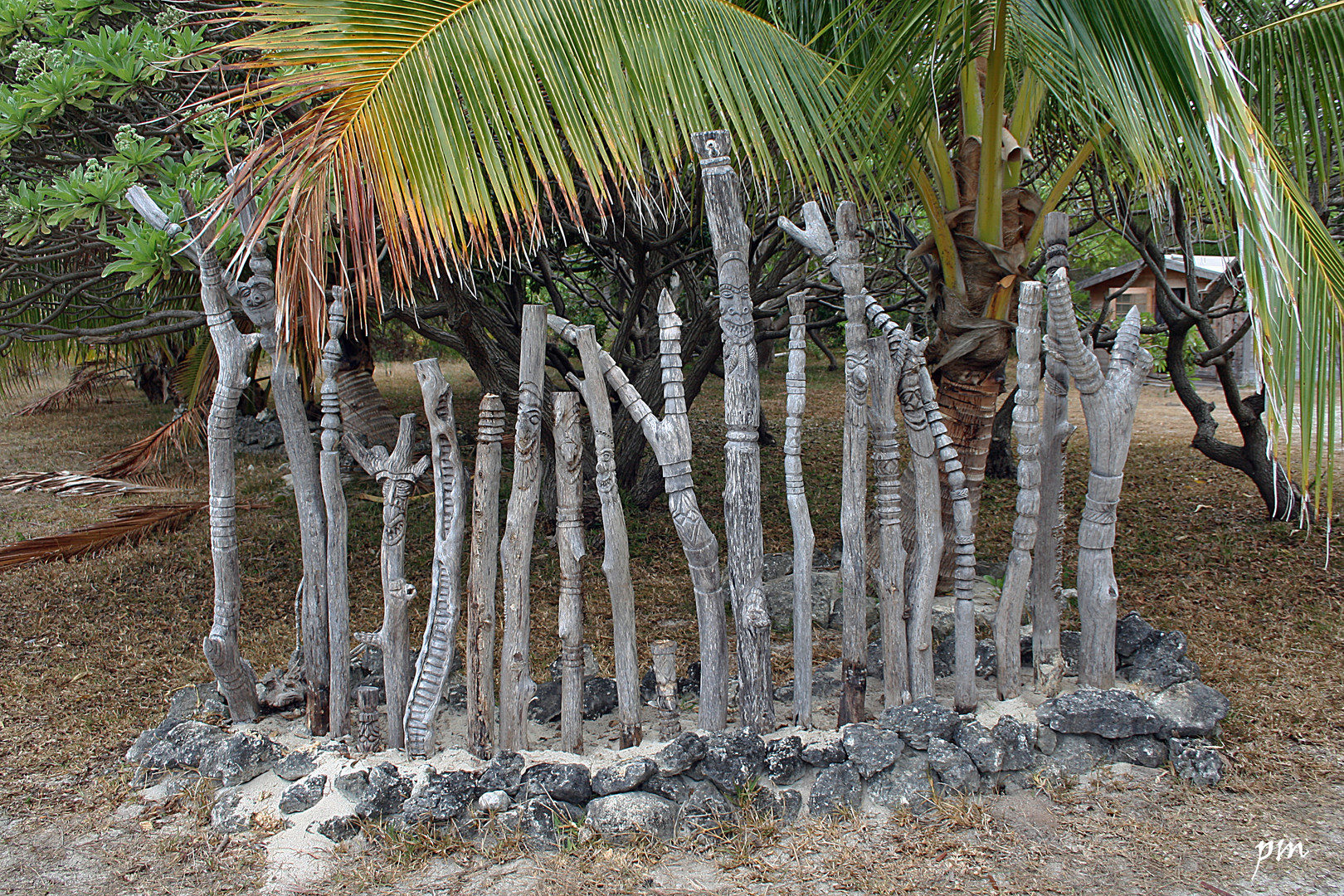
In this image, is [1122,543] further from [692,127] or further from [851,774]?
[692,127]

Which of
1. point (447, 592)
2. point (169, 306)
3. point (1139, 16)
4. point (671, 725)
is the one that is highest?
point (1139, 16)

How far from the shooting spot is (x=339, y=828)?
3006mm

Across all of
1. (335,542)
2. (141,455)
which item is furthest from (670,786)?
(141,455)

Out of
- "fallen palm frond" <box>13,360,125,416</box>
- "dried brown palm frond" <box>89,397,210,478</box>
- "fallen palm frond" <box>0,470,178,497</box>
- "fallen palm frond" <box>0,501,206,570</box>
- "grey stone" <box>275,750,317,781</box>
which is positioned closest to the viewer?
"grey stone" <box>275,750,317,781</box>

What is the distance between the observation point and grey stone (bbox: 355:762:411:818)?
3020mm

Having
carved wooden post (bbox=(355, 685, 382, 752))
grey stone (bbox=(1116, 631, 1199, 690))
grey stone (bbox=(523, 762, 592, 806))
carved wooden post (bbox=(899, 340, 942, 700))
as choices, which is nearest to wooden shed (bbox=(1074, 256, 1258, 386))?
grey stone (bbox=(1116, 631, 1199, 690))

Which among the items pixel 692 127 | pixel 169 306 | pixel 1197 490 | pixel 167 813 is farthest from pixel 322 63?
pixel 1197 490

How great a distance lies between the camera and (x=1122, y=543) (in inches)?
240

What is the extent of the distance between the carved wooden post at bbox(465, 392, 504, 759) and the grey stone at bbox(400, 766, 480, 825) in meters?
0.18

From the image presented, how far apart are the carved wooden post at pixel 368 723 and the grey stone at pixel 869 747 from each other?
64.3 inches

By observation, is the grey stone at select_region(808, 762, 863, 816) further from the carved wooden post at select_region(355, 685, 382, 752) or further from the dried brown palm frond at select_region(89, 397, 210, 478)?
the dried brown palm frond at select_region(89, 397, 210, 478)

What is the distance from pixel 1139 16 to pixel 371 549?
17.6 feet

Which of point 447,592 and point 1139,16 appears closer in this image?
point 1139,16

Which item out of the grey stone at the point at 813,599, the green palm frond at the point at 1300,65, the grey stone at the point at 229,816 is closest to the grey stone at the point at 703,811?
the grey stone at the point at 229,816
